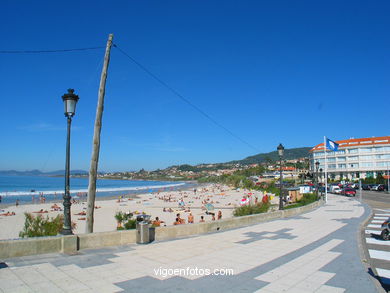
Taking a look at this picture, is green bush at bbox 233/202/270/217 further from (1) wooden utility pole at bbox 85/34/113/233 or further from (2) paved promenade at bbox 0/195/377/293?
Answer: (1) wooden utility pole at bbox 85/34/113/233

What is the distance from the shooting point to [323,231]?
39.8ft

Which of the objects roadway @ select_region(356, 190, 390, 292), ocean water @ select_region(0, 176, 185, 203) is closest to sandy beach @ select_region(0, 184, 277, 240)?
roadway @ select_region(356, 190, 390, 292)

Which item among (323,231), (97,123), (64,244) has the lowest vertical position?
(323,231)

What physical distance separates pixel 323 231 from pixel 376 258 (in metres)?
4.10

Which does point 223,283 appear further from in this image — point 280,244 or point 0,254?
point 0,254

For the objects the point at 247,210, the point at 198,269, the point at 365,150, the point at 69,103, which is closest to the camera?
the point at 198,269

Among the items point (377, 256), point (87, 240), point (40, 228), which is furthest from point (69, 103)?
point (377, 256)

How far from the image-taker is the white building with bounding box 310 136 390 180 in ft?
267

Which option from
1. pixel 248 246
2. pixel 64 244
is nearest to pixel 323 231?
pixel 248 246

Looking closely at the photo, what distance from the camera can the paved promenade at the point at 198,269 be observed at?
5.34 m

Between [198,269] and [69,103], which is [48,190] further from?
[198,269]
